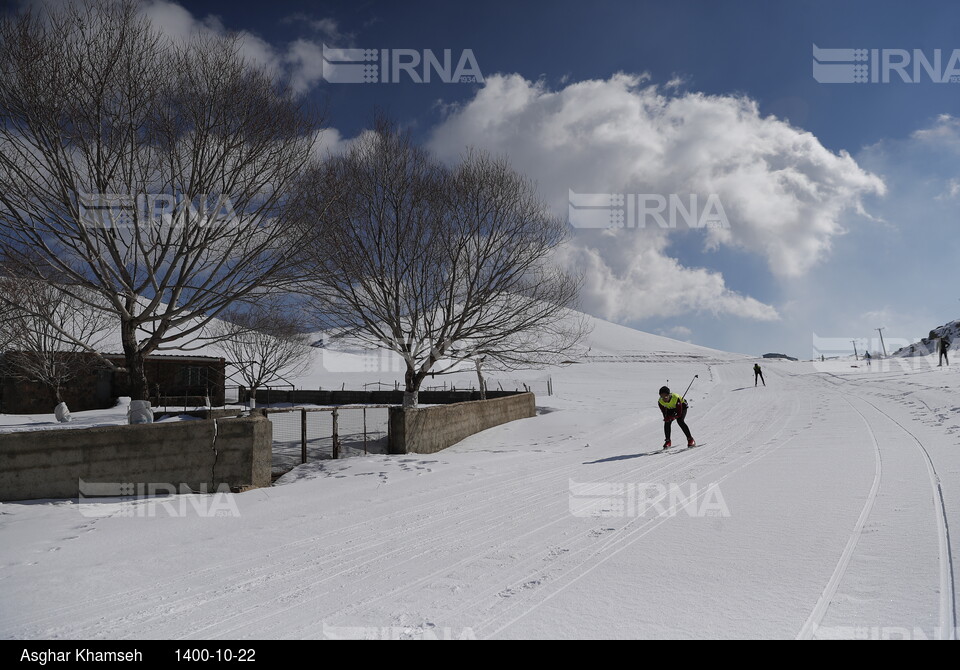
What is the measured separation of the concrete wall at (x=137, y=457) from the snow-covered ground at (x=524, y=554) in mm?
434

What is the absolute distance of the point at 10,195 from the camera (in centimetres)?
884

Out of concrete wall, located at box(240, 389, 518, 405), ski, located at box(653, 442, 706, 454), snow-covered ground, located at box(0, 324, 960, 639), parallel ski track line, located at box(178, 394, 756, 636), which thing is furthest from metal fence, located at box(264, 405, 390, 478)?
concrete wall, located at box(240, 389, 518, 405)

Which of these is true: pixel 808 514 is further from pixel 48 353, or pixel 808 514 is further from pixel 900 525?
pixel 48 353

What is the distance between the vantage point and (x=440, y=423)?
13969 mm

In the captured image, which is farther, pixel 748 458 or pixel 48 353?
pixel 48 353

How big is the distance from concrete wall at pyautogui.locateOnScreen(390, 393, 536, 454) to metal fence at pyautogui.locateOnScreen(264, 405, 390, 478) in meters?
0.80

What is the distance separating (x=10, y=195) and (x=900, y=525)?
42.5ft

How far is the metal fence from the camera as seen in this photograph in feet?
37.6

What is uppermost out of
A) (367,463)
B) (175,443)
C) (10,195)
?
(10,195)

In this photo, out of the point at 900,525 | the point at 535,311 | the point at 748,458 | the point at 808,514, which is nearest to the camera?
the point at 900,525
